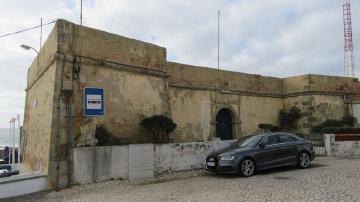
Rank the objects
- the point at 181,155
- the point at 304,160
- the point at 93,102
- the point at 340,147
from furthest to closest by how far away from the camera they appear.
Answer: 1. the point at 340,147
2. the point at 181,155
3. the point at 304,160
4. the point at 93,102

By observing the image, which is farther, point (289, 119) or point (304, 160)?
Result: point (289, 119)

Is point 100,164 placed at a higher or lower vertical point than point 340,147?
lower

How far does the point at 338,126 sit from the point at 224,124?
20.6 feet

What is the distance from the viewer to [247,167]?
11.5 meters

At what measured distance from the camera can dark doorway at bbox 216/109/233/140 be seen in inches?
749

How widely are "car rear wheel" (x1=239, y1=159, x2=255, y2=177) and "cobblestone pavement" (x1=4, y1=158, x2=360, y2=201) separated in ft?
0.75

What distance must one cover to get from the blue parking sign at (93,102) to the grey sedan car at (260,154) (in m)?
4.03

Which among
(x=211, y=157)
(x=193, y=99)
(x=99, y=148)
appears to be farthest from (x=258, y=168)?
(x=193, y=99)

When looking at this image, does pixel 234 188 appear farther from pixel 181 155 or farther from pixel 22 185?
pixel 22 185

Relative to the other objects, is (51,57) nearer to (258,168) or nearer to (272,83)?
(258,168)

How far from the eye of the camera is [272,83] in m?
22.0

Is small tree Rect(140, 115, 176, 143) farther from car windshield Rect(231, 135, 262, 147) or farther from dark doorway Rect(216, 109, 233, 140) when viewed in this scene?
dark doorway Rect(216, 109, 233, 140)

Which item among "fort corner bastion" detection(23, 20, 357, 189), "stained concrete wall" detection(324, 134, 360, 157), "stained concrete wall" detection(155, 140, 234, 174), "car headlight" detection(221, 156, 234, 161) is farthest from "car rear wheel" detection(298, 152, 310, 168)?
"fort corner bastion" detection(23, 20, 357, 189)

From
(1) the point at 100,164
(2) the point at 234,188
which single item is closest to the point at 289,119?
(2) the point at 234,188
